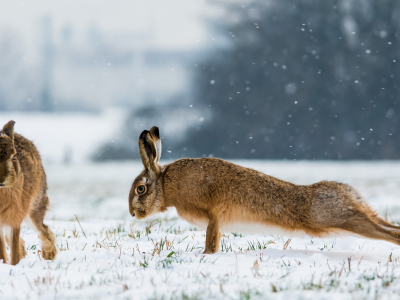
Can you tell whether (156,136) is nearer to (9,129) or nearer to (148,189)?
(148,189)

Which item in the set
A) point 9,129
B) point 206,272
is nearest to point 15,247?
point 9,129

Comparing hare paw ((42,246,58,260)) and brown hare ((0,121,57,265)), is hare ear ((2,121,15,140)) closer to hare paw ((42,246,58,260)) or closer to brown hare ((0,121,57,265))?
brown hare ((0,121,57,265))

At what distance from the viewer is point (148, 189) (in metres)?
5.02

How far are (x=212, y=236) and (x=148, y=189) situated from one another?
2.87ft

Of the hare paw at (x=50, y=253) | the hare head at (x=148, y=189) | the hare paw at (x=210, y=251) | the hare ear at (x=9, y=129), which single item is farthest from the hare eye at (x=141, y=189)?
the hare ear at (x=9, y=129)

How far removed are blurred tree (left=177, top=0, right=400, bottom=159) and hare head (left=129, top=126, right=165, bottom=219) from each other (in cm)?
3124

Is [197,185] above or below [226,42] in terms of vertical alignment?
below

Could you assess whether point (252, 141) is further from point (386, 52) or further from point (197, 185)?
point (197, 185)

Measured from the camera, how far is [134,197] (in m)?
5.06

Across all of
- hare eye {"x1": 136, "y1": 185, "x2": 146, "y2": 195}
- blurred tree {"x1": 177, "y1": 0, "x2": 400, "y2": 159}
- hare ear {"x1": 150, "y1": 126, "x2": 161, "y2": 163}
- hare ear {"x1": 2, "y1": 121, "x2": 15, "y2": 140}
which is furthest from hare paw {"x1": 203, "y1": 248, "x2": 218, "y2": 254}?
blurred tree {"x1": 177, "y1": 0, "x2": 400, "y2": 159}

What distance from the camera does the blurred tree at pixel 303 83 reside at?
38.2 meters

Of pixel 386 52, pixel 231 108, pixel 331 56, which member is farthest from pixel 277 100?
pixel 386 52

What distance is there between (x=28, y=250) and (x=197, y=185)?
85.0 inches

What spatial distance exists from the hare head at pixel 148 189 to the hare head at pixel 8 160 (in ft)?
4.35
